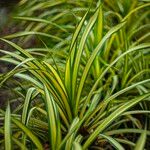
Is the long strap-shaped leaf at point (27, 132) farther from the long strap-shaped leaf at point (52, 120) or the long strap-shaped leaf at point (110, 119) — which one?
the long strap-shaped leaf at point (110, 119)

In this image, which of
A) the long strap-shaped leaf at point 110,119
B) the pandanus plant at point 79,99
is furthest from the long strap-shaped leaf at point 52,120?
the long strap-shaped leaf at point 110,119

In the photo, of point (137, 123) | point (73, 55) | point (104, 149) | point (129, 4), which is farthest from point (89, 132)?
point (129, 4)

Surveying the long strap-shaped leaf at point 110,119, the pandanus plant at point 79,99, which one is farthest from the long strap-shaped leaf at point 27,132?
the long strap-shaped leaf at point 110,119

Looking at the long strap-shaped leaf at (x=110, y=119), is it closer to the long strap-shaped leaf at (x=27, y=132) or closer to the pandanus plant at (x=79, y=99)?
the pandanus plant at (x=79, y=99)

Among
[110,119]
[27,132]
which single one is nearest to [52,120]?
[27,132]

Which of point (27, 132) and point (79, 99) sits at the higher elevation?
point (79, 99)

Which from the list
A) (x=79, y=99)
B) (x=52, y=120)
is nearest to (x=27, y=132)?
(x=52, y=120)

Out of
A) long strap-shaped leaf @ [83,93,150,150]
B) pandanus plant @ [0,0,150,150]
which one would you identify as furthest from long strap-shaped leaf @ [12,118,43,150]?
long strap-shaped leaf @ [83,93,150,150]

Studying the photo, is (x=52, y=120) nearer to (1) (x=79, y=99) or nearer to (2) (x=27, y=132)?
(2) (x=27, y=132)

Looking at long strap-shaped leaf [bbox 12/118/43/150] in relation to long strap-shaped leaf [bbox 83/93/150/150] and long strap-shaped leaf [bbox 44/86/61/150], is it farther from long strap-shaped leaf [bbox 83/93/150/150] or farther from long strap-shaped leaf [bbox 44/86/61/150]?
long strap-shaped leaf [bbox 83/93/150/150]

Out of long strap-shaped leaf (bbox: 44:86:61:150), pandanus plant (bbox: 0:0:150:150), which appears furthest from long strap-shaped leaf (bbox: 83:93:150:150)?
long strap-shaped leaf (bbox: 44:86:61:150)

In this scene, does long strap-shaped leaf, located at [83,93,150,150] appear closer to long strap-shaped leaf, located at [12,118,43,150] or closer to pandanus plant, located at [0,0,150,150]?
pandanus plant, located at [0,0,150,150]

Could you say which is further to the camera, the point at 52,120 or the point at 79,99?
the point at 79,99
